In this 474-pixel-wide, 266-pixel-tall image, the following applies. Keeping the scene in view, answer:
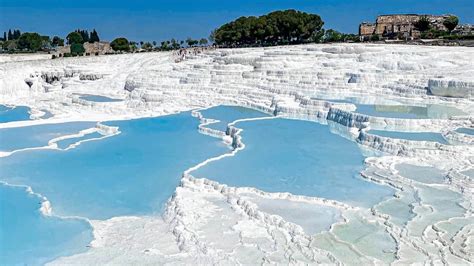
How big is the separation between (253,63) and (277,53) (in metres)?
3.00

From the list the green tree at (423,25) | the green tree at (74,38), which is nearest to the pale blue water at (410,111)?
the green tree at (423,25)

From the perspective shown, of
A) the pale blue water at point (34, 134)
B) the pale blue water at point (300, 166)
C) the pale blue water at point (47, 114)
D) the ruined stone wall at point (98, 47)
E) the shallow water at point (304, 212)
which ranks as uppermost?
the ruined stone wall at point (98, 47)

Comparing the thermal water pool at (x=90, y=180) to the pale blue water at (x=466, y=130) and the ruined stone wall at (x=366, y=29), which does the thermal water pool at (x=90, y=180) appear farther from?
the ruined stone wall at (x=366, y=29)

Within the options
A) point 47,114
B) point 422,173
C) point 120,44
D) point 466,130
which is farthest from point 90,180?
point 120,44

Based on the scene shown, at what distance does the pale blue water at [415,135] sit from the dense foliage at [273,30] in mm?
25553

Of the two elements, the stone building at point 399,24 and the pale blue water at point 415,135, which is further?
the stone building at point 399,24

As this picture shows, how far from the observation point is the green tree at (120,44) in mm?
41125

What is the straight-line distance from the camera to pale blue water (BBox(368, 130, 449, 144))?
10547 mm

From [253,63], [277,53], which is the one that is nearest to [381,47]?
[277,53]

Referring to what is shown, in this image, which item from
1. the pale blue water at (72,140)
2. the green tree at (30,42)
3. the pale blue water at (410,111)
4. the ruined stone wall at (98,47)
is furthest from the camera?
the green tree at (30,42)

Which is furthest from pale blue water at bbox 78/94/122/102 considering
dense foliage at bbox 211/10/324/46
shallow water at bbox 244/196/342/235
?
dense foliage at bbox 211/10/324/46

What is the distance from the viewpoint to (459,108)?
44.4 ft

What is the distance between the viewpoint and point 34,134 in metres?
12.8

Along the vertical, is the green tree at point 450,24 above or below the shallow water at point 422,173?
above
